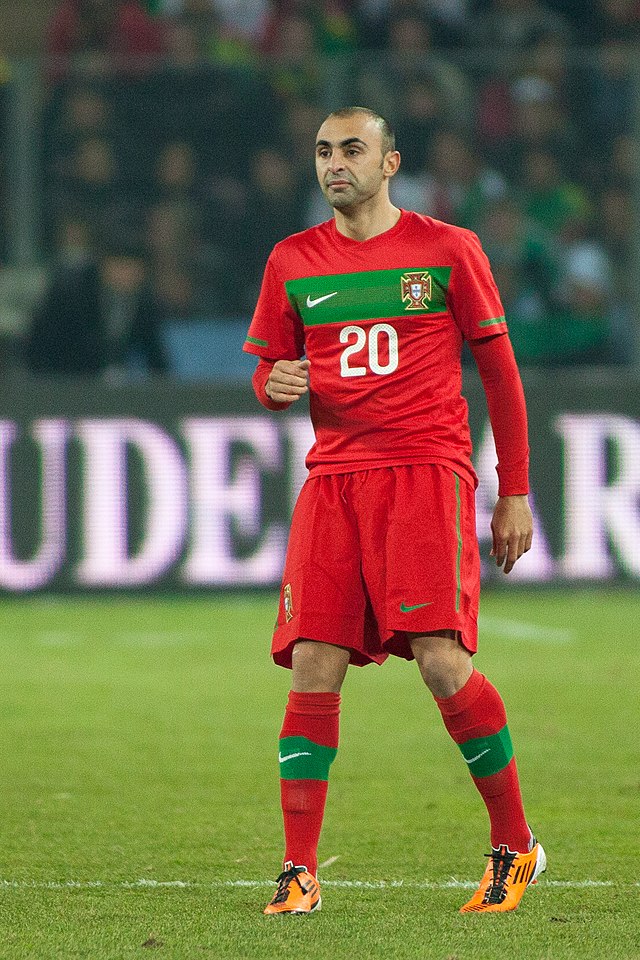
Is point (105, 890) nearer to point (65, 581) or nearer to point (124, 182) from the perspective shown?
point (65, 581)

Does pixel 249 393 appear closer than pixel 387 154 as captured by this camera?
No

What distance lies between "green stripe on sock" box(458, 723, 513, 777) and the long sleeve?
0.61 m

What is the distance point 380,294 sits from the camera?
4461 millimetres

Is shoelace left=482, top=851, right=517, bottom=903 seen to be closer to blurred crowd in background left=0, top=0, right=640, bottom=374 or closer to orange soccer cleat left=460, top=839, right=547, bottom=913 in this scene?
orange soccer cleat left=460, top=839, right=547, bottom=913

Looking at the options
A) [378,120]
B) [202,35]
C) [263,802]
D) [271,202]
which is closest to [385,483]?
[378,120]

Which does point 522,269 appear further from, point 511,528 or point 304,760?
point 304,760

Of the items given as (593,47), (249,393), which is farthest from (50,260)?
(593,47)

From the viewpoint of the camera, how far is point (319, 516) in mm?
4422

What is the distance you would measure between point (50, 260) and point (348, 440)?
25.4 ft

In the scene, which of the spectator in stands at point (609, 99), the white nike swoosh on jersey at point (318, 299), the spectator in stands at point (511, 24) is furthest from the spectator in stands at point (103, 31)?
the white nike swoosh on jersey at point (318, 299)

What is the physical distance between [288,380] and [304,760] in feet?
2.99

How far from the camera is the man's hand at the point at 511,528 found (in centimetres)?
448

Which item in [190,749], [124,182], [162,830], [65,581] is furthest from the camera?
[124,182]

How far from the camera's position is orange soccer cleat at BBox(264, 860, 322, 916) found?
4.22 m
